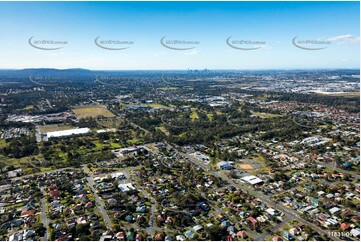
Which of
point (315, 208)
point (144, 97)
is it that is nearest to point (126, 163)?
point (315, 208)

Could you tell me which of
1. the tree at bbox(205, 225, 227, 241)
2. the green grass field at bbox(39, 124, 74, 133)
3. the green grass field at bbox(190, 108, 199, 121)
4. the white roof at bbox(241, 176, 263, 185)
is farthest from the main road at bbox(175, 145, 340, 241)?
the green grass field at bbox(39, 124, 74, 133)

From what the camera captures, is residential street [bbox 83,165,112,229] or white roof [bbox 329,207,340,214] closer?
residential street [bbox 83,165,112,229]

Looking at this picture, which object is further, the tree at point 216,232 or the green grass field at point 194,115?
the green grass field at point 194,115

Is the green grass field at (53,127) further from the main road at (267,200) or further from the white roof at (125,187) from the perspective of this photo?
the main road at (267,200)

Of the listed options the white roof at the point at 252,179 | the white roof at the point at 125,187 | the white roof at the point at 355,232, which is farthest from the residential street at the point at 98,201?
the white roof at the point at 355,232

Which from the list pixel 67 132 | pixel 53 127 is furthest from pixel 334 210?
pixel 53 127

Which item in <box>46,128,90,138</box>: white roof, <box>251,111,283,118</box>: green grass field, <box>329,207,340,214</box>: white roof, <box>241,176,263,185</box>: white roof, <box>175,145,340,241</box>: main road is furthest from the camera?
<box>251,111,283,118</box>: green grass field

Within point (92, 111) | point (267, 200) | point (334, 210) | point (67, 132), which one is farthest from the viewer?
point (92, 111)

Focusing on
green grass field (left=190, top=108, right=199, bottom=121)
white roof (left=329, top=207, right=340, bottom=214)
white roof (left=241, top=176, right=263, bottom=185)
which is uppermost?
green grass field (left=190, top=108, right=199, bottom=121)

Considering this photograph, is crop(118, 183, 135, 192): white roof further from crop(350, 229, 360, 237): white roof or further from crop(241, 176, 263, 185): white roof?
crop(350, 229, 360, 237): white roof

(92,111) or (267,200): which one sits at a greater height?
(92,111)

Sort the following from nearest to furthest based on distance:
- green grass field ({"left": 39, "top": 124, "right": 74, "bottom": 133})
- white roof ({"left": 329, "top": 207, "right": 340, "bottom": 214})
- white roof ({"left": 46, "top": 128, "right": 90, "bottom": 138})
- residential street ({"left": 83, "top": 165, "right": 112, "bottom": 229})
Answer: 1. residential street ({"left": 83, "top": 165, "right": 112, "bottom": 229})
2. white roof ({"left": 329, "top": 207, "right": 340, "bottom": 214})
3. white roof ({"left": 46, "top": 128, "right": 90, "bottom": 138})
4. green grass field ({"left": 39, "top": 124, "right": 74, "bottom": 133})

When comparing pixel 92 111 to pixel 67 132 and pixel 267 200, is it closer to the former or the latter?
pixel 67 132
